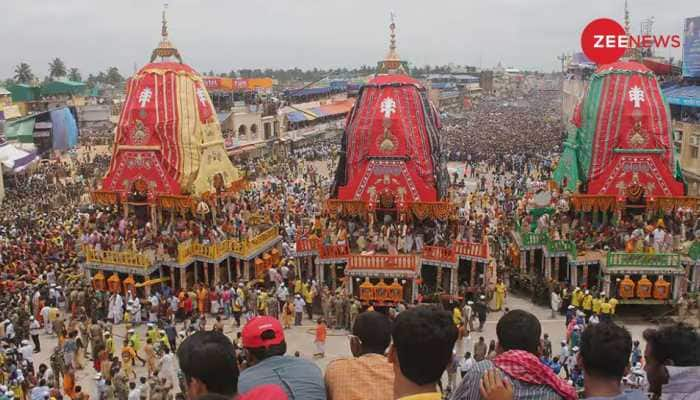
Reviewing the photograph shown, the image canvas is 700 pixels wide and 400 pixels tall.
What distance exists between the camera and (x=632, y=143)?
19.9m

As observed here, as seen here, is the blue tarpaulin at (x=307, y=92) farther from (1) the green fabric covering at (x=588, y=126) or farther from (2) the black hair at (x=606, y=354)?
(2) the black hair at (x=606, y=354)

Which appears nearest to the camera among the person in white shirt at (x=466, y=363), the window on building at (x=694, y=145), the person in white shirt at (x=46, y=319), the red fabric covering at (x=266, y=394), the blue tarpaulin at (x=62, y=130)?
the red fabric covering at (x=266, y=394)

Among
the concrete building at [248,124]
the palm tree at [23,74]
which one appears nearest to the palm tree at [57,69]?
the palm tree at [23,74]

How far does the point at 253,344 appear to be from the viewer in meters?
3.95

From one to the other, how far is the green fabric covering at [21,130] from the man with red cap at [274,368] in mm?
53182

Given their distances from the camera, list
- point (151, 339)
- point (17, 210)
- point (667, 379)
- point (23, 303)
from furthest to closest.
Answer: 1. point (17, 210)
2. point (23, 303)
3. point (151, 339)
4. point (667, 379)

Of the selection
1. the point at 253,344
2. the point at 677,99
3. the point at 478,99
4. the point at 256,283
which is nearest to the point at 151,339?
the point at 256,283

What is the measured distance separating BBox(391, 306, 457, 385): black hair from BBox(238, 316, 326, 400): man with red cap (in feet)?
2.17

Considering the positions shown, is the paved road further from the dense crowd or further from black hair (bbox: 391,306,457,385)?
the dense crowd

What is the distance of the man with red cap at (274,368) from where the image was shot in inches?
143

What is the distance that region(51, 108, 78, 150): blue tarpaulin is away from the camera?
54688 mm

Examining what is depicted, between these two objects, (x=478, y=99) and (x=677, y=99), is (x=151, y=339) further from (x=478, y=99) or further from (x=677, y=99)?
(x=478, y=99)

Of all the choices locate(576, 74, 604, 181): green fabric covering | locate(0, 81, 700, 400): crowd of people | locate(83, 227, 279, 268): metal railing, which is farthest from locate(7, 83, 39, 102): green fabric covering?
locate(576, 74, 604, 181): green fabric covering

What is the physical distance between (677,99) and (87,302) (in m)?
31.6
